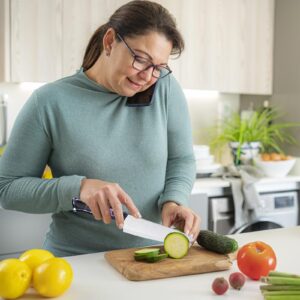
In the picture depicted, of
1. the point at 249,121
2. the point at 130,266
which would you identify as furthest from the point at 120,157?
the point at 249,121

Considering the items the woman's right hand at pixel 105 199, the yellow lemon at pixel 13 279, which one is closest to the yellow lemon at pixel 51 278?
the yellow lemon at pixel 13 279

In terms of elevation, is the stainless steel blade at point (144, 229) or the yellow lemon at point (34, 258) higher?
the stainless steel blade at point (144, 229)

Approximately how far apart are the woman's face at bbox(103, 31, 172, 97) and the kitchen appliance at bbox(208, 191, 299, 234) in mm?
1633

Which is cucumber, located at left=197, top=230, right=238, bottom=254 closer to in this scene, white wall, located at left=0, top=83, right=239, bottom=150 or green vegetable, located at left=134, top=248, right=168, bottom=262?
green vegetable, located at left=134, top=248, right=168, bottom=262

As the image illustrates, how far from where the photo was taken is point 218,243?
1.40 m

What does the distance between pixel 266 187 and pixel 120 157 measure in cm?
184

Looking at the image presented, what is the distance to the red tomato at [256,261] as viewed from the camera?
1.26 meters

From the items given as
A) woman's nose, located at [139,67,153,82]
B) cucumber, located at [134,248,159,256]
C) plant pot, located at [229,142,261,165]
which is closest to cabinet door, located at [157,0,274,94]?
plant pot, located at [229,142,261,165]

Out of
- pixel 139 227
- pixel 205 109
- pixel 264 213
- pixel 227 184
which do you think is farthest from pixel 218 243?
pixel 205 109

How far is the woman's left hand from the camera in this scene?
56.8 inches

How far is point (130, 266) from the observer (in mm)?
1271

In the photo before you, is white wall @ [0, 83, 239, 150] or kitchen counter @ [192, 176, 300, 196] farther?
white wall @ [0, 83, 239, 150]

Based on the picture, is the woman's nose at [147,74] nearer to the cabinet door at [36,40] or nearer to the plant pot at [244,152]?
the cabinet door at [36,40]

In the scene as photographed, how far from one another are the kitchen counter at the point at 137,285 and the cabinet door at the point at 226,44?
6.70ft
